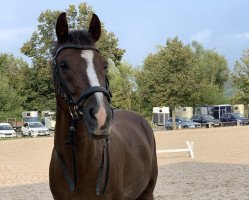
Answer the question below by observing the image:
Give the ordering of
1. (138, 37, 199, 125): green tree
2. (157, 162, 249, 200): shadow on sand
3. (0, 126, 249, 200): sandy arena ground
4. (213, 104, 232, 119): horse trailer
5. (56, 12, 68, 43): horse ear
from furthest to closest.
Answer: (213, 104, 232, 119): horse trailer < (138, 37, 199, 125): green tree < (0, 126, 249, 200): sandy arena ground < (157, 162, 249, 200): shadow on sand < (56, 12, 68, 43): horse ear

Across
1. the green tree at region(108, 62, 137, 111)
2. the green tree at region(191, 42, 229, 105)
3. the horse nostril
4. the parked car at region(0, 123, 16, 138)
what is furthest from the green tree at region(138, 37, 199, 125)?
the horse nostril

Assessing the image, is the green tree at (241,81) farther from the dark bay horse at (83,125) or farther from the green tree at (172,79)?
the dark bay horse at (83,125)

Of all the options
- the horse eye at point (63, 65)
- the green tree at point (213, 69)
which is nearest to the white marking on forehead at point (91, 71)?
the horse eye at point (63, 65)

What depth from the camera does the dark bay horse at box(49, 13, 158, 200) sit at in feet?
9.83

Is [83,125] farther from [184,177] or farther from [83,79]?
[184,177]

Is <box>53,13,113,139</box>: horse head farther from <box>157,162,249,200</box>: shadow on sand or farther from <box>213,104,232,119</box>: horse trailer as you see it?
<box>213,104,232,119</box>: horse trailer

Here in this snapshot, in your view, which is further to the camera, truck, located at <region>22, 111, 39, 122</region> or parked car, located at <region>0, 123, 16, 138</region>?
truck, located at <region>22, 111, 39, 122</region>

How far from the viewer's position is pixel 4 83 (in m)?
57.1

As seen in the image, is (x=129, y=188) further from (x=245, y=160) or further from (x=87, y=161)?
(x=245, y=160)

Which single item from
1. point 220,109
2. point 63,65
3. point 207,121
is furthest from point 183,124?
point 63,65

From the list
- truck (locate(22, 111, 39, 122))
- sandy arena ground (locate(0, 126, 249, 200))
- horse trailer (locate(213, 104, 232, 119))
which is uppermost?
horse trailer (locate(213, 104, 232, 119))

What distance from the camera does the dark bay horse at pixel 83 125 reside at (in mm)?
2996

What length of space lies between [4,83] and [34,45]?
Result: 1380 centimetres

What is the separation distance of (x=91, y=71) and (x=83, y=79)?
0.27ft
